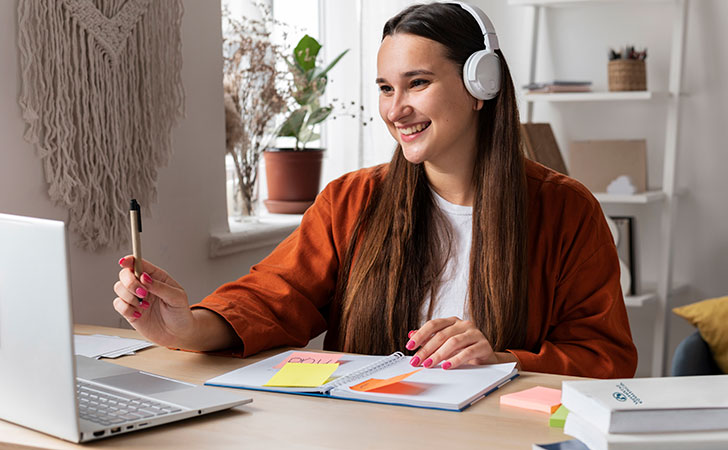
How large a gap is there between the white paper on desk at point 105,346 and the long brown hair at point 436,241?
382 millimetres

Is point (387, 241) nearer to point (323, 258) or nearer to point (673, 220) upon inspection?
point (323, 258)

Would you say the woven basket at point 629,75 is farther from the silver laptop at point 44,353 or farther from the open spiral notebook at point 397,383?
the silver laptop at point 44,353

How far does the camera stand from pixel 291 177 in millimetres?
2594

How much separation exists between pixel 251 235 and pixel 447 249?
0.86m

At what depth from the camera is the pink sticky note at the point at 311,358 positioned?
1.23 m

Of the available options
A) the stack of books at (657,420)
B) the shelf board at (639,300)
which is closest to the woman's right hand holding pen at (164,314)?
the stack of books at (657,420)

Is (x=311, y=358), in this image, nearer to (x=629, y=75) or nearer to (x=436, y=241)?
(x=436, y=241)

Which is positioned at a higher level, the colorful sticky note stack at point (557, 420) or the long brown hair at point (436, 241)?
the long brown hair at point (436, 241)

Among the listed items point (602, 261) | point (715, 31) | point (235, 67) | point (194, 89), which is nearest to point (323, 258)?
point (602, 261)

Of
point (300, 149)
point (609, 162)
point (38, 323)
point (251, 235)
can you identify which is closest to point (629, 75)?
point (609, 162)

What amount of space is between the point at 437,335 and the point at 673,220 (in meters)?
2.00

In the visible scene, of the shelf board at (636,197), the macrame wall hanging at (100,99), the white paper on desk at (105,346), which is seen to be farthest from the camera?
the shelf board at (636,197)

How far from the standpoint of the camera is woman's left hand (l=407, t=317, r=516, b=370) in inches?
46.3

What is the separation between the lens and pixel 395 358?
4.08 ft
